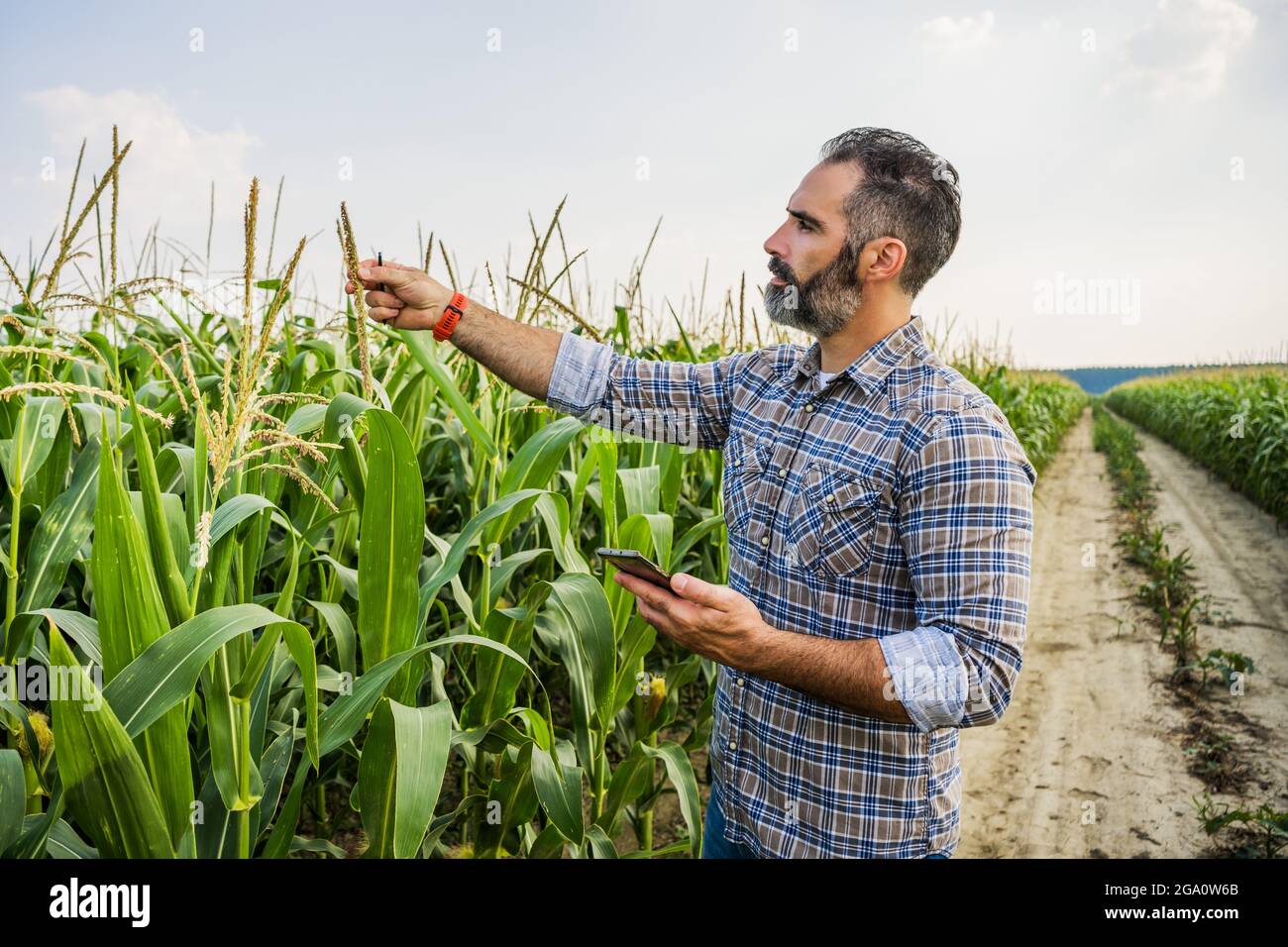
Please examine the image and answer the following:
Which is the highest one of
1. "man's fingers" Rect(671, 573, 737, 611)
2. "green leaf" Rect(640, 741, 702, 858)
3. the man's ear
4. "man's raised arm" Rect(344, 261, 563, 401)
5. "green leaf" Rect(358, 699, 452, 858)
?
the man's ear

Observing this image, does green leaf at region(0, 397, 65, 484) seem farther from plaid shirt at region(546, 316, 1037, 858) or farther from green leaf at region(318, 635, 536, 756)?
plaid shirt at region(546, 316, 1037, 858)

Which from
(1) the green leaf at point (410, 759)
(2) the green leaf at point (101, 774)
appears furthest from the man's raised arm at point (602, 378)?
(2) the green leaf at point (101, 774)

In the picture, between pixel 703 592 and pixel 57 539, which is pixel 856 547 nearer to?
pixel 703 592

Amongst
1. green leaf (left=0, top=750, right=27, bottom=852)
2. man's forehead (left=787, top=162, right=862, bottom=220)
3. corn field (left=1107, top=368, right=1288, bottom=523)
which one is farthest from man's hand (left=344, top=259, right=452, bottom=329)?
corn field (left=1107, top=368, right=1288, bottom=523)

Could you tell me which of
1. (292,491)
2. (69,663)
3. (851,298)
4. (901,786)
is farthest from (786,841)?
(292,491)

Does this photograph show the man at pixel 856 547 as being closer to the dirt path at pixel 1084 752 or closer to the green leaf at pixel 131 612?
the green leaf at pixel 131 612

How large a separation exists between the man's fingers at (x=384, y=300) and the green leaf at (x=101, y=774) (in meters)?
0.99

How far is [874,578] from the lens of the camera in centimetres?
155

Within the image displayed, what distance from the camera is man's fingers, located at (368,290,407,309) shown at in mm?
1891

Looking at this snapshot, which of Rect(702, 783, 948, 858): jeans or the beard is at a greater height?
the beard

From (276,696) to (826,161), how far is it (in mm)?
1815

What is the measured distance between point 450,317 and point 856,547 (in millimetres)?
987

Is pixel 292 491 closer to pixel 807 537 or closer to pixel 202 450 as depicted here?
pixel 202 450
